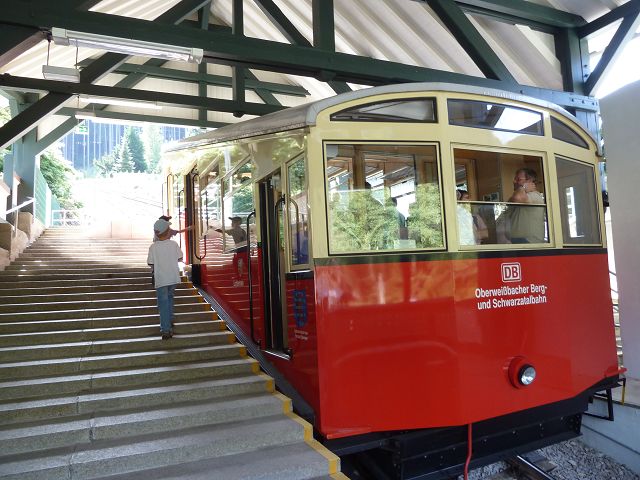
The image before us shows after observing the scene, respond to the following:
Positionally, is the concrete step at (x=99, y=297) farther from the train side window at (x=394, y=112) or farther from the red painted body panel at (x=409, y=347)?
the train side window at (x=394, y=112)

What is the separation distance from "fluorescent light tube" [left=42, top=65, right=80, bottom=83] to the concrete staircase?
2.70m

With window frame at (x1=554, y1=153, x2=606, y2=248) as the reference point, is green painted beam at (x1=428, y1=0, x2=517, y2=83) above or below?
above

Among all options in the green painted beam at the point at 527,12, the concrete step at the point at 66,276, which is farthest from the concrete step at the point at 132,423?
the green painted beam at the point at 527,12

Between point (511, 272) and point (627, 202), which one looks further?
point (627, 202)

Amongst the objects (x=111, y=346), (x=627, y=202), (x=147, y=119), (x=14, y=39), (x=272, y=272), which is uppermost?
(x=147, y=119)

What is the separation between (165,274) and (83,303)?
169 centimetres

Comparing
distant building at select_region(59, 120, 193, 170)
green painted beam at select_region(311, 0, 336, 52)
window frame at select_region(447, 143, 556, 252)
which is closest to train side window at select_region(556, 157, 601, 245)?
window frame at select_region(447, 143, 556, 252)

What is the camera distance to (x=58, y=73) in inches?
202

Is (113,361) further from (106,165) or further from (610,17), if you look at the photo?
(106,165)

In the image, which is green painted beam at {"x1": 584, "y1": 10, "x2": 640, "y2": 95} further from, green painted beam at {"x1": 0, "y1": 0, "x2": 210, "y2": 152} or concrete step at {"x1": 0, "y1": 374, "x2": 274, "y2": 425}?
concrete step at {"x1": 0, "y1": 374, "x2": 274, "y2": 425}

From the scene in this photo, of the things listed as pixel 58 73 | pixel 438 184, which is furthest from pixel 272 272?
pixel 58 73

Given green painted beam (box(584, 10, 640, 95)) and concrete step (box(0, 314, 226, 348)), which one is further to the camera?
green painted beam (box(584, 10, 640, 95))

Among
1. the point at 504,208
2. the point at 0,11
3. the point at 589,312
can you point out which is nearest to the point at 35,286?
the point at 0,11

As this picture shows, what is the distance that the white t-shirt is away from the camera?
17.5 feet
